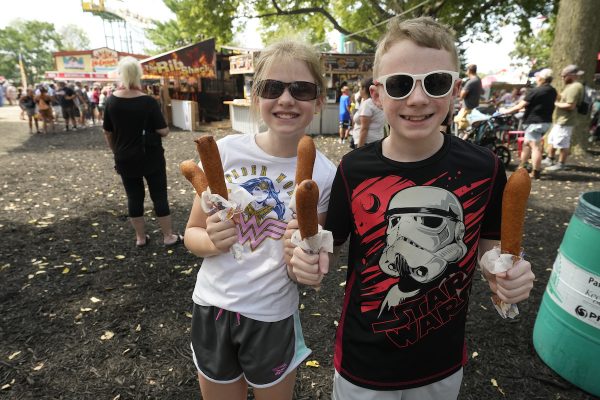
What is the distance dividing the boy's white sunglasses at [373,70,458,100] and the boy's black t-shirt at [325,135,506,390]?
239 millimetres

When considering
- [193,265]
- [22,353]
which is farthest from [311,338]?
[22,353]

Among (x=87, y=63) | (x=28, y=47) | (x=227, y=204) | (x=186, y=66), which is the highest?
(x=28, y=47)

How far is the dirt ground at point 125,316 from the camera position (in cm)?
270

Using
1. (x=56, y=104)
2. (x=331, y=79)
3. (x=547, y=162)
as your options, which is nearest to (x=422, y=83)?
(x=547, y=162)

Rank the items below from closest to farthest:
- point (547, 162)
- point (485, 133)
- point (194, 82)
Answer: point (485, 133) < point (547, 162) < point (194, 82)

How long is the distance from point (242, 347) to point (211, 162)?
86 centimetres

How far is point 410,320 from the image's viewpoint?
4.61 feet

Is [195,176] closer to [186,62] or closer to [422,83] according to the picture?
[422,83]

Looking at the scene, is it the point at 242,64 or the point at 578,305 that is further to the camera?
the point at 242,64

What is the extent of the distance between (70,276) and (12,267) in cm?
85

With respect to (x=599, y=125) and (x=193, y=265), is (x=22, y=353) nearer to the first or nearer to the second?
(x=193, y=265)

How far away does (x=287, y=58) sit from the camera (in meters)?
1.51

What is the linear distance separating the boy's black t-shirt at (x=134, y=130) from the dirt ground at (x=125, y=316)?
1.25 metres

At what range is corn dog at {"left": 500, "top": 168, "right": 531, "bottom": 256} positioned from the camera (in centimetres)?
102
